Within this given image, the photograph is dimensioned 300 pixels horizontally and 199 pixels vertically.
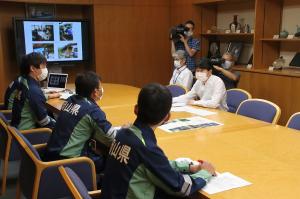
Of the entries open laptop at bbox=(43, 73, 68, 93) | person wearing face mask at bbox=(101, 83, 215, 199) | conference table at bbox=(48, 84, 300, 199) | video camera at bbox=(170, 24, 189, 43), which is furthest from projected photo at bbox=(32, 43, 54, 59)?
person wearing face mask at bbox=(101, 83, 215, 199)

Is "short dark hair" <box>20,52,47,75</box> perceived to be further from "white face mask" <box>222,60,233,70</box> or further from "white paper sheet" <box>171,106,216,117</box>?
"white face mask" <box>222,60,233,70</box>

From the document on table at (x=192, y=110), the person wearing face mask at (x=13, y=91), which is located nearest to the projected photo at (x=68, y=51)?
the person wearing face mask at (x=13, y=91)

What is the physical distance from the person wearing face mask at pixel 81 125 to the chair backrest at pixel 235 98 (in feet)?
5.66

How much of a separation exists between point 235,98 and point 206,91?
1.04ft

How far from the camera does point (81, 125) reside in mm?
2363

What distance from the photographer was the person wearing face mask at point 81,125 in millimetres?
2342

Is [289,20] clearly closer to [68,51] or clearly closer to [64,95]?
[64,95]

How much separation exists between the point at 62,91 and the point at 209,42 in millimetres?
3259

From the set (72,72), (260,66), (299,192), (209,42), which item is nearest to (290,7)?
(260,66)

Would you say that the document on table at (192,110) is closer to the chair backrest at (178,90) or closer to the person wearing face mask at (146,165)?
the chair backrest at (178,90)

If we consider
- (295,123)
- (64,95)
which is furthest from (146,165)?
(64,95)

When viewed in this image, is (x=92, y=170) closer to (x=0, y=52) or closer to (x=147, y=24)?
(x=0, y=52)

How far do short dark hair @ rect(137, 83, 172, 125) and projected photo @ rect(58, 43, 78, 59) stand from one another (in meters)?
5.02

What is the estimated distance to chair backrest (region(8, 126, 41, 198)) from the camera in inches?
80.3
